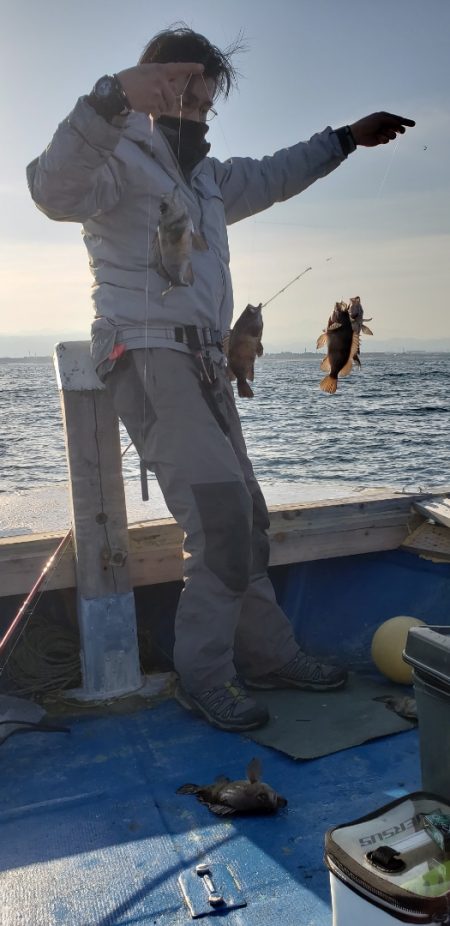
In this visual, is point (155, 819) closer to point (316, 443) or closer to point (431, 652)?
point (431, 652)

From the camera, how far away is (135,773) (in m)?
3.19

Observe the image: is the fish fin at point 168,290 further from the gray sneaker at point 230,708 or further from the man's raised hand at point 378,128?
the gray sneaker at point 230,708

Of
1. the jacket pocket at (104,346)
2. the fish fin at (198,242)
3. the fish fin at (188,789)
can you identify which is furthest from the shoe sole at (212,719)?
the fish fin at (198,242)

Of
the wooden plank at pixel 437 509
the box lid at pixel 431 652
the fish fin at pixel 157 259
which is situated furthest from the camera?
the wooden plank at pixel 437 509

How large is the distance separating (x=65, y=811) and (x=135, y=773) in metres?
0.34

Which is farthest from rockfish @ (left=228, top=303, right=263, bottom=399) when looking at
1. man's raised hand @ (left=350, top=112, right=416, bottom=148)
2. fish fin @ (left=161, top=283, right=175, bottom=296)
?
man's raised hand @ (left=350, top=112, right=416, bottom=148)

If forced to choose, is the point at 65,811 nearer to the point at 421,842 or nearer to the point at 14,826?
the point at 14,826

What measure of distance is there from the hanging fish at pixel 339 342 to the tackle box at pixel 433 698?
66.6 inches

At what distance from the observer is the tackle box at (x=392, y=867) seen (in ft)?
5.73

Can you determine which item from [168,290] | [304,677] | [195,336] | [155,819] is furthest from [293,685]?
[168,290]

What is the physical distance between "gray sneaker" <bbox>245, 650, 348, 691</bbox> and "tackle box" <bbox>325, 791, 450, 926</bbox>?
1.75 meters

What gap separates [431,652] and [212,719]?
1.49 m

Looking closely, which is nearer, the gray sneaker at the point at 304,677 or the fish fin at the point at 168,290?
the fish fin at the point at 168,290

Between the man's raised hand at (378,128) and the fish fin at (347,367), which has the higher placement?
the man's raised hand at (378,128)
